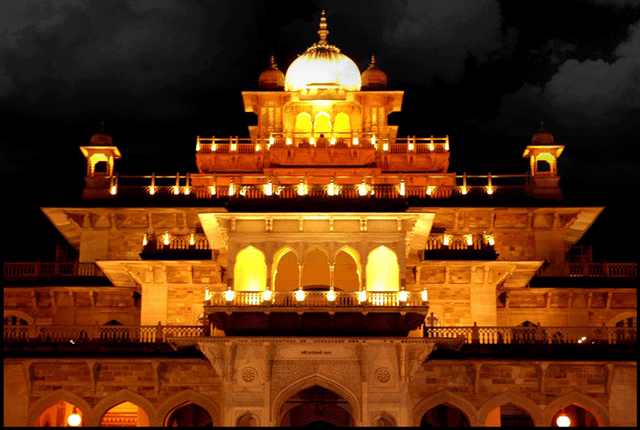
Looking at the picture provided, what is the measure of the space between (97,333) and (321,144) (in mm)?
15023

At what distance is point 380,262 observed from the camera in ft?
131

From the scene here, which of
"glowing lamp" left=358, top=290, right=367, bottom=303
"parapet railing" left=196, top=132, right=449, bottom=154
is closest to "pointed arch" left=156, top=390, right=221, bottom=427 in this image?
"glowing lamp" left=358, top=290, right=367, bottom=303

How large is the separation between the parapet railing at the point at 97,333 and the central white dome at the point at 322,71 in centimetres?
1625

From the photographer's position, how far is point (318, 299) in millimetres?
38188

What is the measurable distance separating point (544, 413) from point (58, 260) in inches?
955

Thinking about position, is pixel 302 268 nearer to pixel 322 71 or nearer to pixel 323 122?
pixel 323 122

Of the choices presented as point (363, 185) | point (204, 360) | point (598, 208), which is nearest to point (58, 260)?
point (204, 360)

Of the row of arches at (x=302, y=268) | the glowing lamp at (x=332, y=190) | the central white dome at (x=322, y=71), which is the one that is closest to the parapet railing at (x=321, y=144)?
the central white dome at (x=322, y=71)

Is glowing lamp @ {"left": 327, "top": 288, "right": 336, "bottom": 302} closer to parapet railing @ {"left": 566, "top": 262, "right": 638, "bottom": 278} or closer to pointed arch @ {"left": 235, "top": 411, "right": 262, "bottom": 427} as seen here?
pointed arch @ {"left": 235, "top": 411, "right": 262, "bottom": 427}

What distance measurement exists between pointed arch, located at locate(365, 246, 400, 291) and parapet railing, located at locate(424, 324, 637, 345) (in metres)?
2.28

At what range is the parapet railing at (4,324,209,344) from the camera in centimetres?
4138

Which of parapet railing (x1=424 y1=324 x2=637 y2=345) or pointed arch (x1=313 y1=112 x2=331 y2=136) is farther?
pointed arch (x1=313 y1=112 x2=331 y2=136)

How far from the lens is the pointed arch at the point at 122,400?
40.7 metres

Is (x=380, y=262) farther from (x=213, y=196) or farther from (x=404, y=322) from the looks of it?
(x=213, y=196)
